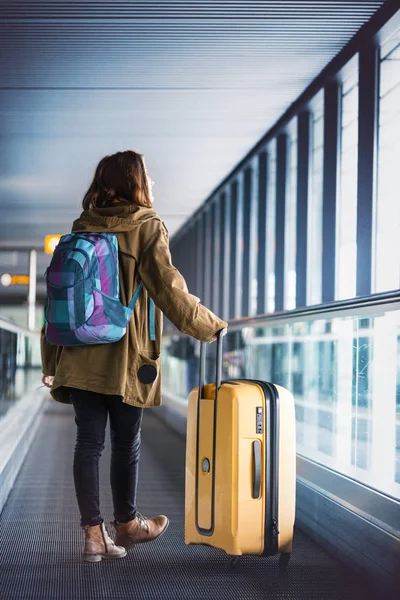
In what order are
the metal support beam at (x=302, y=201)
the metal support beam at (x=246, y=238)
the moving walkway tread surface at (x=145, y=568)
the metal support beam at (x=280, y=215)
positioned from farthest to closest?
1. the metal support beam at (x=246, y=238)
2. the metal support beam at (x=280, y=215)
3. the metal support beam at (x=302, y=201)
4. the moving walkway tread surface at (x=145, y=568)

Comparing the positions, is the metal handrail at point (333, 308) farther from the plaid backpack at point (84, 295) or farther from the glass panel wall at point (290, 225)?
the glass panel wall at point (290, 225)

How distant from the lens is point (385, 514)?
10.3ft

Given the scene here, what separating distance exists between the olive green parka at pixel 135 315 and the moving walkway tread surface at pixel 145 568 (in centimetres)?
63

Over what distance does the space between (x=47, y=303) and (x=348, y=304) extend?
4.33 feet

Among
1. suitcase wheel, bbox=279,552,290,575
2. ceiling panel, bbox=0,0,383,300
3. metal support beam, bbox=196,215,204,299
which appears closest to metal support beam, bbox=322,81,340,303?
ceiling panel, bbox=0,0,383,300

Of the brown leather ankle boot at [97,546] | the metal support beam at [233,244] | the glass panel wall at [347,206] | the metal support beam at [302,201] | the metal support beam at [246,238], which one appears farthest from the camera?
the metal support beam at [233,244]

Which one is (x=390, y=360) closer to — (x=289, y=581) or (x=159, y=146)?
(x=289, y=581)

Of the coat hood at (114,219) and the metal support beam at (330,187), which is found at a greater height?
the metal support beam at (330,187)

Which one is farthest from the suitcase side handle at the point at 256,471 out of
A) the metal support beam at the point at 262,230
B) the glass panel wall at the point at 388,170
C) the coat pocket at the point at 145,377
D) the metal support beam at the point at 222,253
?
the metal support beam at the point at 222,253

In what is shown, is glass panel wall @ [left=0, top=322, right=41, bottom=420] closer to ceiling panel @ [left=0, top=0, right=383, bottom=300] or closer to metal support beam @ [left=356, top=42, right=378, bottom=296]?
ceiling panel @ [left=0, top=0, right=383, bottom=300]

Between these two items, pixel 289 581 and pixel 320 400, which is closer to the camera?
pixel 289 581

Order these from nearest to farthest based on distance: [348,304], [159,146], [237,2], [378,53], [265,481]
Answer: [265,481]
[348,304]
[237,2]
[378,53]
[159,146]

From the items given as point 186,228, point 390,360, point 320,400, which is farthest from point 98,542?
point 186,228

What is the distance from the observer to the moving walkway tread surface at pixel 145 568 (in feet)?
9.55
